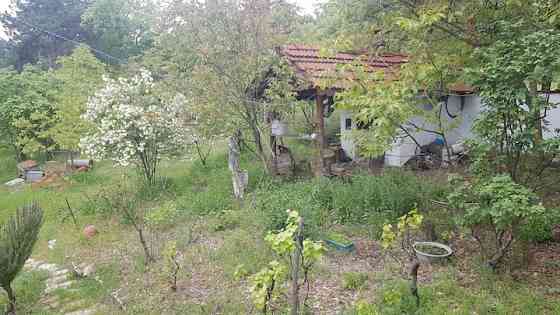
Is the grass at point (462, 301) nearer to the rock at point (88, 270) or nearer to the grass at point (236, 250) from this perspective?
the grass at point (236, 250)

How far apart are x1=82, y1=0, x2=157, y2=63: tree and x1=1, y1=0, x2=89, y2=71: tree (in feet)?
7.47

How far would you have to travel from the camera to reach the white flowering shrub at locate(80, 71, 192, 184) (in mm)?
9062

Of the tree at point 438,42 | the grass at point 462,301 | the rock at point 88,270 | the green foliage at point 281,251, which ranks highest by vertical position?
the tree at point 438,42

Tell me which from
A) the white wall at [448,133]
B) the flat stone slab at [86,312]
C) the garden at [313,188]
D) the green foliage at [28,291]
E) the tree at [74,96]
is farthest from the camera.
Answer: the tree at [74,96]

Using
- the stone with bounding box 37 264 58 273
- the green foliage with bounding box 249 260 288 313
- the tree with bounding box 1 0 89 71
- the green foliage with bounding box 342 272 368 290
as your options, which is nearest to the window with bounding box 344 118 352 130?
the green foliage with bounding box 342 272 368 290

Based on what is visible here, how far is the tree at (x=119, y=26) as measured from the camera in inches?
1031

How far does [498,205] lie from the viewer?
3.22 metres

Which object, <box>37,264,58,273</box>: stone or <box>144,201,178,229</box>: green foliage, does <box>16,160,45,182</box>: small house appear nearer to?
<box>37,264,58,273</box>: stone

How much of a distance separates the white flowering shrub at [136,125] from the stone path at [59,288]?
3422mm

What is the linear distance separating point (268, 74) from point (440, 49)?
3.90 metres

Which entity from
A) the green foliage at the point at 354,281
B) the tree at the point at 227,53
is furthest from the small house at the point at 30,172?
the green foliage at the point at 354,281

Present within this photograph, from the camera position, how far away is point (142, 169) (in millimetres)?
9922

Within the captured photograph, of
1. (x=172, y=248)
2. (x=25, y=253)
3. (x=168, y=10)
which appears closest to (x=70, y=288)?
(x=25, y=253)

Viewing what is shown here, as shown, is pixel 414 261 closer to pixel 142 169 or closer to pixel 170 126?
pixel 170 126
